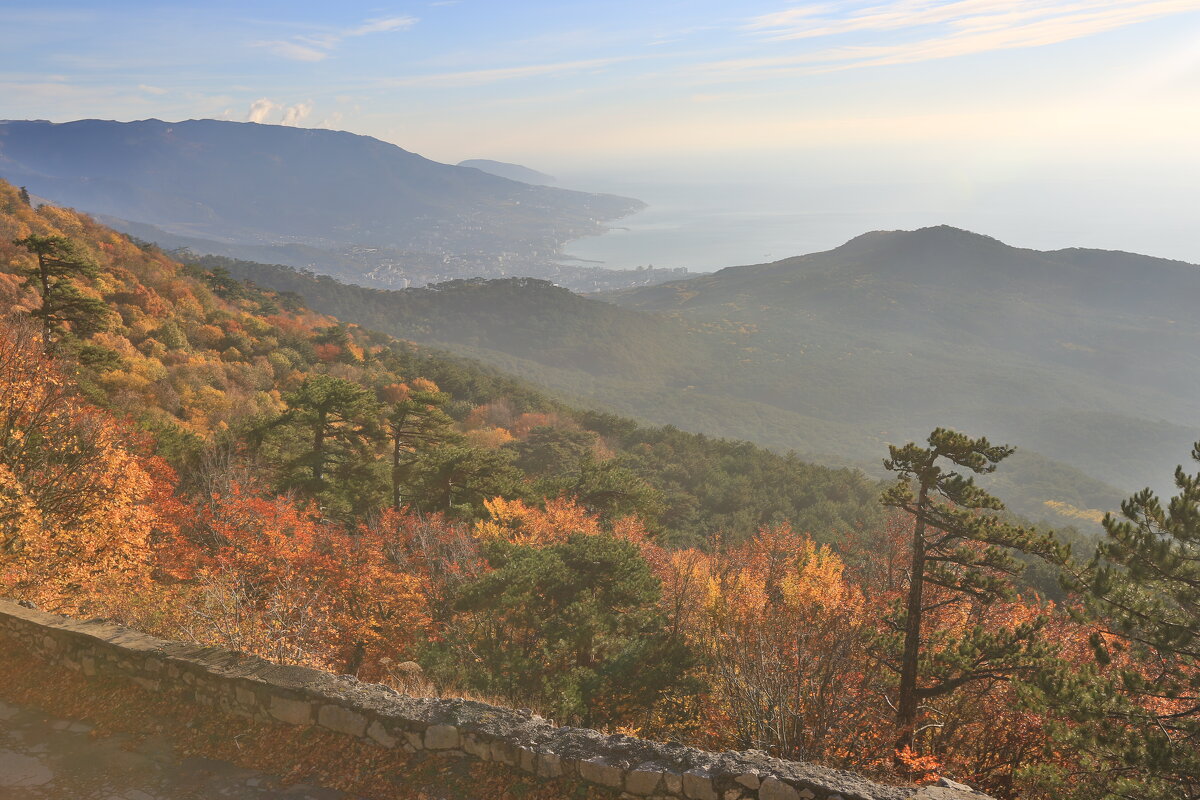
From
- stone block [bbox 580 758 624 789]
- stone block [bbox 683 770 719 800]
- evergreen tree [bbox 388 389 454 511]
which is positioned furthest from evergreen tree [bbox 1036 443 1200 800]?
evergreen tree [bbox 388 389 454 511]

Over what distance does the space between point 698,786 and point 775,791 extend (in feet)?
2.17

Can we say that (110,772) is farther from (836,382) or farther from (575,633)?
(836,382)

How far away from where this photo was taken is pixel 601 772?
603 cm

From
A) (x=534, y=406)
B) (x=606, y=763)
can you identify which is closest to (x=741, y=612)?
(x=606, y=763)

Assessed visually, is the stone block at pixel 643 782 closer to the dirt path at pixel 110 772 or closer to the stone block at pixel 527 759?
the stone block at pixel 527 759

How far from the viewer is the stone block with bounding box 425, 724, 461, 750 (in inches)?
257

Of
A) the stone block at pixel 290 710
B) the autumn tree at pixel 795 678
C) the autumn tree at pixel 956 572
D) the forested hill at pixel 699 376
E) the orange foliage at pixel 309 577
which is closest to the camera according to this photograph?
the stone block at pixel 290 710

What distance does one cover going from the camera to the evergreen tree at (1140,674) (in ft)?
22.3

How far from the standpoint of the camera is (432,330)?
561 feet

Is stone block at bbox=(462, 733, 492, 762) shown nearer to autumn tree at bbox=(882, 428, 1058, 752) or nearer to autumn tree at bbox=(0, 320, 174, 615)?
autumn tree at bbox=(882, 428, 1058, 752)

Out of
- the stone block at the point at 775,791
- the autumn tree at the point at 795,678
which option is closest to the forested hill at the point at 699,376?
the autumn tree at the point at 795,678

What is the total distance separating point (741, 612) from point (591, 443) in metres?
38.0

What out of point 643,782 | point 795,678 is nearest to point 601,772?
point 643,782

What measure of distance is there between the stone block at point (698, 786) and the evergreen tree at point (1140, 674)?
433 cm
